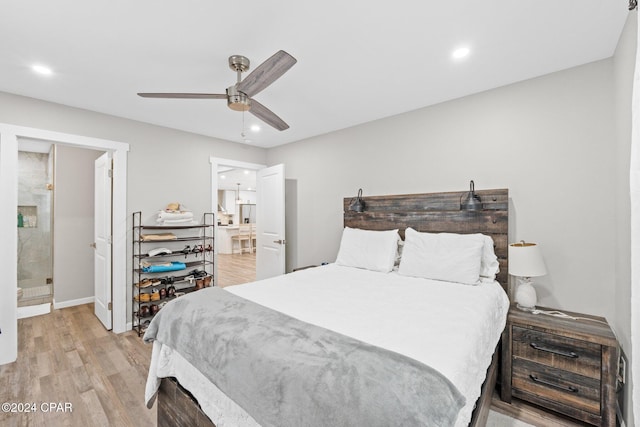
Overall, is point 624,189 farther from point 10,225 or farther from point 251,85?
point 10,225

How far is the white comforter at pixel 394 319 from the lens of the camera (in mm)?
1234

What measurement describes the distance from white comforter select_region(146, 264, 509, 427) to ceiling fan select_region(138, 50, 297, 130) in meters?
1.39

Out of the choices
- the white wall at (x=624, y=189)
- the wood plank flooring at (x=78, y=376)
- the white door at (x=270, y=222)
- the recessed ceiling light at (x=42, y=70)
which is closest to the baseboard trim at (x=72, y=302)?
the wood plank flooring at (x=78, y=376)

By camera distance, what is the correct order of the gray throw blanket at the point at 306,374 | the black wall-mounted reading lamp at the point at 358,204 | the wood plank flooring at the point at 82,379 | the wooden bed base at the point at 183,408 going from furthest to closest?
the black wall-mounted reading lamp at the point at 358,204, the wood plank flooring at the point at 82,379, the wooden bed base at the point at 183,408, the gray throw blanket at the point at 306,374

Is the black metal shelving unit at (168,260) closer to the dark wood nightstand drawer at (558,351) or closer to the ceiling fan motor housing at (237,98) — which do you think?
the ceiling fan motor housing at (237,98)

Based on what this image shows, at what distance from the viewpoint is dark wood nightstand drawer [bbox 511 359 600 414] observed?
6.05 feet

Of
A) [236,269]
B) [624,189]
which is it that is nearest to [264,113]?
[624,189]

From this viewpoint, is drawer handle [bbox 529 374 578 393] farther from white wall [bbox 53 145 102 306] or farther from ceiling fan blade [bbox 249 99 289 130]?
white wall [bbox 53 145 102 306]

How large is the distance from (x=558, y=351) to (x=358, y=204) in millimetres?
2231

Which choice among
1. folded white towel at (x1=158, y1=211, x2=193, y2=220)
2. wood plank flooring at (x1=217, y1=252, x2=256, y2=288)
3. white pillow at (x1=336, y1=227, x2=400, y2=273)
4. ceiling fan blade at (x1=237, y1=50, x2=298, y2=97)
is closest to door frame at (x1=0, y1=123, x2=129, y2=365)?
folded white towel at (x1=158, y1=211, x2=193, y2=220)

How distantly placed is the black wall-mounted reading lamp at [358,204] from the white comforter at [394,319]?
3.63 ft

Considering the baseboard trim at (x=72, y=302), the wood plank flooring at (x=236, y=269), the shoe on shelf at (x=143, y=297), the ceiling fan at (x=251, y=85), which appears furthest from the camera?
the wood plank flooring at (x=236, y=269)

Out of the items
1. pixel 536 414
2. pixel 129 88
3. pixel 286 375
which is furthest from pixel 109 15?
pixel 536 414

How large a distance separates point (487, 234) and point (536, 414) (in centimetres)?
139
